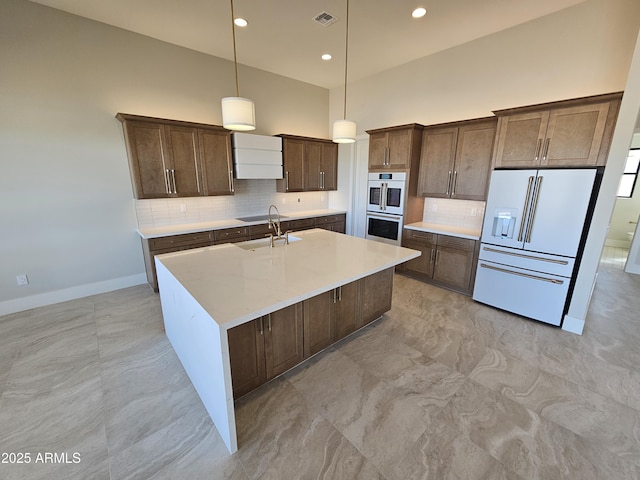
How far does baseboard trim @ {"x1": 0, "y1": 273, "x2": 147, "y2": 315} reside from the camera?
3.08m

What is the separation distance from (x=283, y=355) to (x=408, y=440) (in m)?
0.99

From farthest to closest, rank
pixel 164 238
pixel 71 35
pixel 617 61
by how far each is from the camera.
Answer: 1. pixel 164 238
2. pixel 71 35
3. pixel 617 61

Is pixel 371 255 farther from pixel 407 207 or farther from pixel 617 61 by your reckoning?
pixel 617 61

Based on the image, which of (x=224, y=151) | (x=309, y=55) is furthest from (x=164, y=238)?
(x=309, y=55)

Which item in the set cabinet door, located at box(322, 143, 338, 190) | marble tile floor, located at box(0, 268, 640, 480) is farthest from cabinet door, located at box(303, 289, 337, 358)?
cabinet door, located at box(322, 143, 338, 190)

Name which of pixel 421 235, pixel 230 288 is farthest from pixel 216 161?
pixel 421 235

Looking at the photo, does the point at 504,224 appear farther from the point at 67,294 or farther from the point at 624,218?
the point at 67,294

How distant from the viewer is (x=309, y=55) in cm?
402

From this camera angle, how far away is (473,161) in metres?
3.53

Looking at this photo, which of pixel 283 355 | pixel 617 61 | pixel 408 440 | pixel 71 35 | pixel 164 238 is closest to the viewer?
pixel 408 440

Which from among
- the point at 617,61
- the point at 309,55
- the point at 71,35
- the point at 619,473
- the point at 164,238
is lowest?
the point at 619,473

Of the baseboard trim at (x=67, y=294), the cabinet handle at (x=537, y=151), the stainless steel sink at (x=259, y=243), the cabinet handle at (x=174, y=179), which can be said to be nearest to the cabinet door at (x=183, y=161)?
the cabinet handle at (x=174, y=179)

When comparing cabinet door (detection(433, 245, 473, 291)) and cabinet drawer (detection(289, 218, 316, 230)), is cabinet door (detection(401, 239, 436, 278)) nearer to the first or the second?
cabinet door (detection(433, 245, 473, 291))

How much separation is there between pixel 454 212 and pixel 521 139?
4.63 feet
